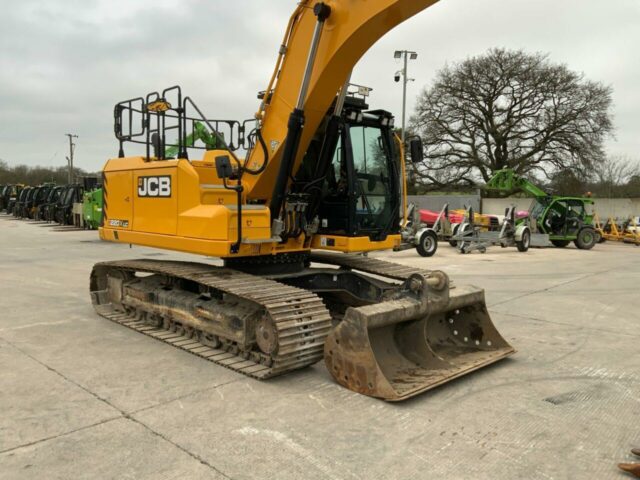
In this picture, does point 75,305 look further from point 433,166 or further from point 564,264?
point 433,166

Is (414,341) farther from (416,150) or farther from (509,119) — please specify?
(509,119)

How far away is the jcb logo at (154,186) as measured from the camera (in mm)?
5922

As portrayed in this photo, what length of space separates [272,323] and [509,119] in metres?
32.4

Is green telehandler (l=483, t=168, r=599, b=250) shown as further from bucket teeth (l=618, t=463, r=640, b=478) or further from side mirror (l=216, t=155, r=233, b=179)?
bucket teeth (l=618, t=463, r=640, b=478)

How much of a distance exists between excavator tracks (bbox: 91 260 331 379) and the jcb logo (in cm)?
84

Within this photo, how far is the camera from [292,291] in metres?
5.03

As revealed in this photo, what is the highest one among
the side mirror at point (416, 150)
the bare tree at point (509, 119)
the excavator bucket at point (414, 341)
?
the bare tree at point (509, 119)

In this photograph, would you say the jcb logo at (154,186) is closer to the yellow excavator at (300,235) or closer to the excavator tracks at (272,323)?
the yellow excavator at (300,235)

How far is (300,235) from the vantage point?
5.91 m

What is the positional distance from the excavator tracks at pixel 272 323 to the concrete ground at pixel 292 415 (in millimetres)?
140

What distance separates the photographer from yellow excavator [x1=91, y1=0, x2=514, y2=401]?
461cm

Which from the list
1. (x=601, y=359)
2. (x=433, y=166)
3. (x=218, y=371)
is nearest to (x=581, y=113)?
(x=433, y=166)

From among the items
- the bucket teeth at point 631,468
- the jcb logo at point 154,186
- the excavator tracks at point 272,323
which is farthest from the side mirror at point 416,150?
the bucket teeth at point 631,468

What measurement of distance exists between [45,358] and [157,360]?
42.2 inches
